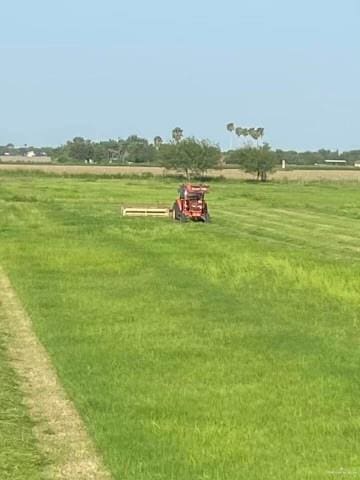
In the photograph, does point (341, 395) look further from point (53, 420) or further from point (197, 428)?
point (53, 420)

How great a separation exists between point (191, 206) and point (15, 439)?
37.0 meters

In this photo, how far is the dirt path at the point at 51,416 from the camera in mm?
7176

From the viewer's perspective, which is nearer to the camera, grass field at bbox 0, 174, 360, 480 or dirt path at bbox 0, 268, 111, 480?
dirt path at bbox 0, 268, 111, 480

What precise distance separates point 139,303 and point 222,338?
3692mm

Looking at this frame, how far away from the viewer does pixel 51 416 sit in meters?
8.69

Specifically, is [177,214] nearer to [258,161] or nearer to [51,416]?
[51,416]

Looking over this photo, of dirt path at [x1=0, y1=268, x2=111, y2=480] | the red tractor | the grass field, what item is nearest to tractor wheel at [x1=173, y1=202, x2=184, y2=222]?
the red tractor

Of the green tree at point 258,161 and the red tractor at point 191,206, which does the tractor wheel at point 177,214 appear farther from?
the green tree at point 258,161

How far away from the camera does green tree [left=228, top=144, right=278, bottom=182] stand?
406 feet

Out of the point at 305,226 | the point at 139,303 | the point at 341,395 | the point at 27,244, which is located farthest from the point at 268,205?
the point at 341,395

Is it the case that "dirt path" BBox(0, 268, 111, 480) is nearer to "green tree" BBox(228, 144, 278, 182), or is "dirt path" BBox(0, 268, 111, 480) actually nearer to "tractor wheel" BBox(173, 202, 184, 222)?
"tractor wheel" BBox(173, 202, 184, 222)

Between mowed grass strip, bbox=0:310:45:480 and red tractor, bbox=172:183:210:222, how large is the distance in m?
34.4

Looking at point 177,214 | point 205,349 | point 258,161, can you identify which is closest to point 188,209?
point 177,214

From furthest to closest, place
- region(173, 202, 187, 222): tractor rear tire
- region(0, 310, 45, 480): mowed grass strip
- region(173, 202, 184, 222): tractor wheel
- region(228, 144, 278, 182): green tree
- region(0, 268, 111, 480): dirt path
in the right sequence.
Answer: region(228, 144, 278, 182): green tree → region(173, 202, 184, 222): tractor wheel → region(173, 202, 187, 222): tractor rear tire → region(0, 268, 111, 480): dirt path → region(0, 310, 45, 480): mowed grass strip
